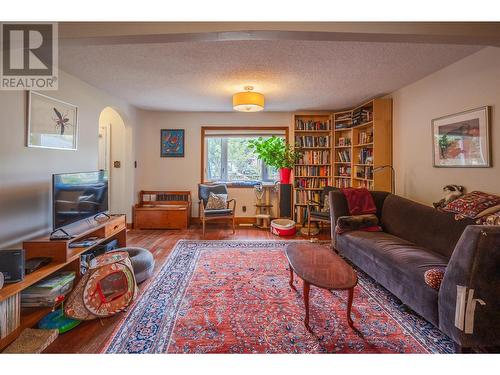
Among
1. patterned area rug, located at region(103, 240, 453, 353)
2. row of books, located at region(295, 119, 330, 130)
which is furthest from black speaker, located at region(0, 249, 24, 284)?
row of books, located at region(295, 119, 330, 130)

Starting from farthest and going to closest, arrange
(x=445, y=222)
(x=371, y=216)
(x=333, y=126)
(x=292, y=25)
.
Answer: (x=333, y=126) → (x=371, y=216) → (x=445, y=222) → (x=292, y=25)

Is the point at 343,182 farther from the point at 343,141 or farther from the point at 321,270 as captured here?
the point at 321,270

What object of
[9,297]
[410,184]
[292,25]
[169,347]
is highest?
[292,25]

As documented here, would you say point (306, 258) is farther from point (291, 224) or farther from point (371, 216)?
point (291, 224)

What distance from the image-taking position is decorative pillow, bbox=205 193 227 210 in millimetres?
4438

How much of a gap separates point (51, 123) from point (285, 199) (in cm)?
365

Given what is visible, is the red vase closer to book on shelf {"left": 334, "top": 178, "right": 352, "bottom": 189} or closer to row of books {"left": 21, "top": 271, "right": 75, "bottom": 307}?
book on shelf {"left": 334, "top": 178, "right": 352, "bottom": 189}

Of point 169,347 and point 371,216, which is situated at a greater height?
point 371,216

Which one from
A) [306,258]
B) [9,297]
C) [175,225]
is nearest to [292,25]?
[306,258]

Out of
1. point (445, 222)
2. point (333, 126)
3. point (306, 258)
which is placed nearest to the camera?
point (306, 258)

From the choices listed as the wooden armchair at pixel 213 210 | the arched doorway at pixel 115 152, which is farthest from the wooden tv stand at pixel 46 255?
the arched doorway at pixel 115 152

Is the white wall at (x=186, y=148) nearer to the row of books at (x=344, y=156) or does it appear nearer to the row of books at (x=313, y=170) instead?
the row of books at (x=313, y=170)

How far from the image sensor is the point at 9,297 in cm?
156

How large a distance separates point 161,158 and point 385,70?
4142mm
